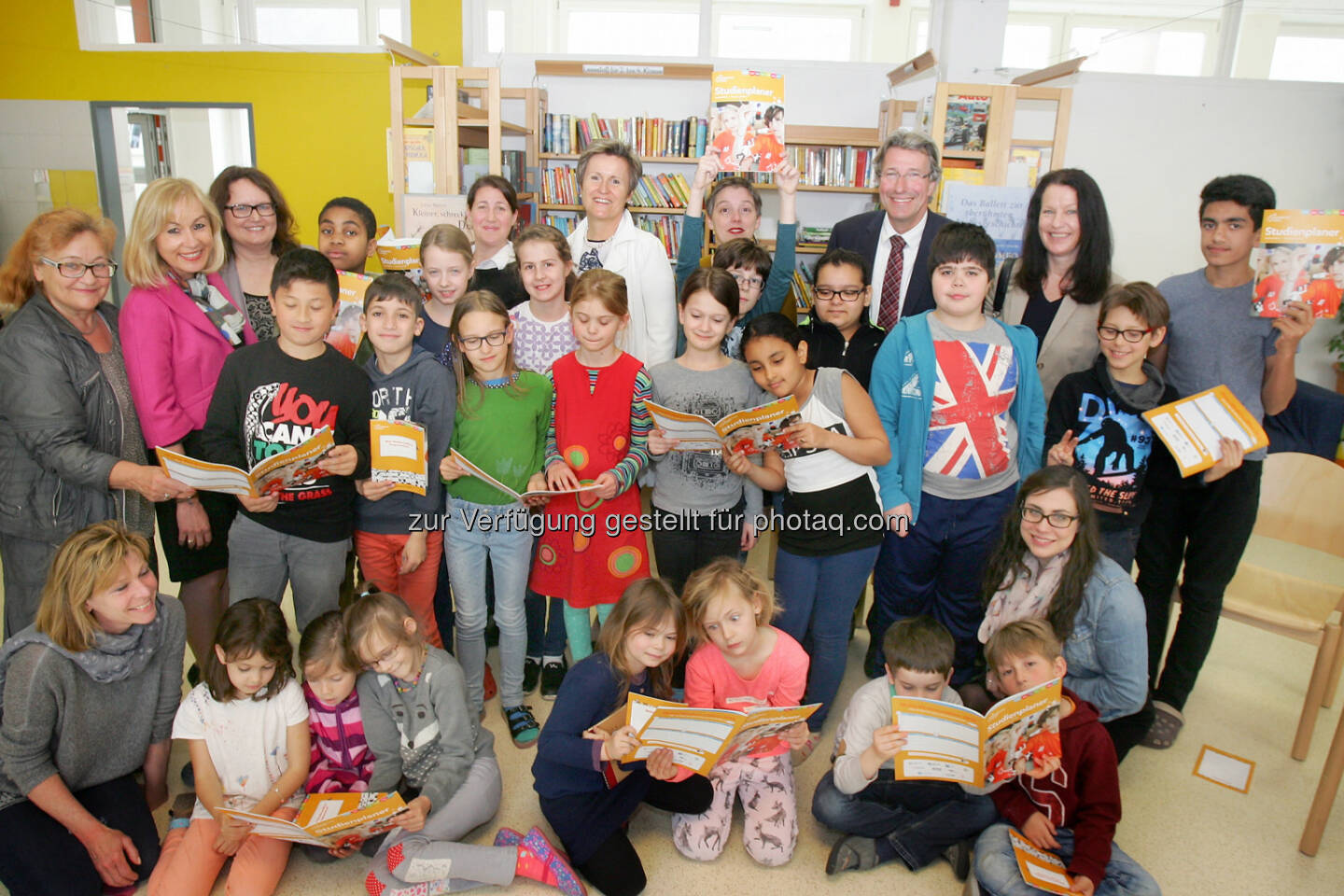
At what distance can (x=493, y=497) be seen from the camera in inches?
95.8

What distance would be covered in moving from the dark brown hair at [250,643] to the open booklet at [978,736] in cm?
150

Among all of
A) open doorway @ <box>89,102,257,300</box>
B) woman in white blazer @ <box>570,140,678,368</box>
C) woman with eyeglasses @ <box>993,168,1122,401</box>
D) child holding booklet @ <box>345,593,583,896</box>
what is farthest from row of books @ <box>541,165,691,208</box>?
child holding booklet @ <box>345,593,583,896</box>

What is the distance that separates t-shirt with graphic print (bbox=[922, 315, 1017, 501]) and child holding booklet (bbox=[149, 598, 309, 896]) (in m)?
1.87

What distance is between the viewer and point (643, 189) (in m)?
5.75

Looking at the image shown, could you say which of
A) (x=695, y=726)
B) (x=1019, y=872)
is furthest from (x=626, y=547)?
(x=1019, y=872)

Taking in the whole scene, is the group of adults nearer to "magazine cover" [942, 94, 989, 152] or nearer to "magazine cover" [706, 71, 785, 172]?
"magazine cover" [706, 71, 785, 172]

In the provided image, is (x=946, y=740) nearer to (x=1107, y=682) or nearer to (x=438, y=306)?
(x=1107, y=682)

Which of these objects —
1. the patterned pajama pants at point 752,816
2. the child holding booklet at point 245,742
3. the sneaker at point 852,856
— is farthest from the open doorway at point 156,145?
the sneaker at point 852,856

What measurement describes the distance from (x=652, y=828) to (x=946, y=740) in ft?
2.86

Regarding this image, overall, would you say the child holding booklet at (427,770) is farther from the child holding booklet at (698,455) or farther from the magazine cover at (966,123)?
the magazine cover at (966,123)

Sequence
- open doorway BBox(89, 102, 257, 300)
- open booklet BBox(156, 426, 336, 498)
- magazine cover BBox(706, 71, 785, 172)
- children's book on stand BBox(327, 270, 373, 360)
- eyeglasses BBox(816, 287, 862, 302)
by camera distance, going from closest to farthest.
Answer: open booklet BBox(156, 426, 336, 498) < eyeglasses BBox(816, 287, 862, 302) < children's book on stand BBox(327, 270, 373, 360) < magazine cover BBox(706, 71, 785, 172) < open doorway BBox(89, 102, 257, 300)

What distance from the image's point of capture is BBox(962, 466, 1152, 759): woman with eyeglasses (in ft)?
7.04

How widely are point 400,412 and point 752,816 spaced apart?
151cm

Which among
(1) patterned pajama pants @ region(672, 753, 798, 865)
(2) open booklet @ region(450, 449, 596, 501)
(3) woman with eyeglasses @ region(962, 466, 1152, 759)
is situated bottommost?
(1) patterned pajama pants @ region(672, 753, 798, 865)
